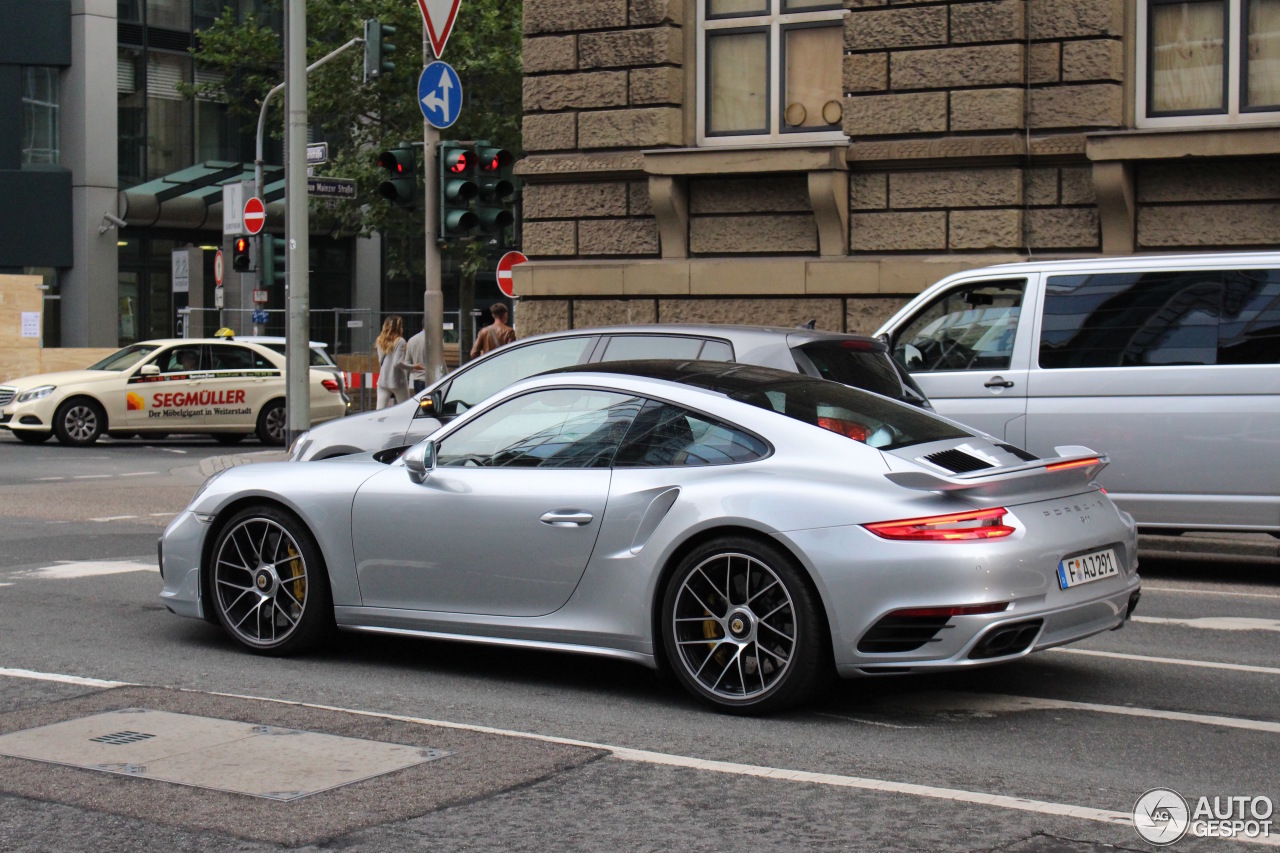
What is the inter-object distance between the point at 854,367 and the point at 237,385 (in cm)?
1662

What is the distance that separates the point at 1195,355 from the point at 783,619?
4908mm

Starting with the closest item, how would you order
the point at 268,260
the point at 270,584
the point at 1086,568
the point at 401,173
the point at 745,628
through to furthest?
the point at 745,628 < the point at 1086,568 < the point at 270,584 < the point at 401,173 < the point at 268,260

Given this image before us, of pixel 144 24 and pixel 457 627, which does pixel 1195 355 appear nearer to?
pixel 457 627

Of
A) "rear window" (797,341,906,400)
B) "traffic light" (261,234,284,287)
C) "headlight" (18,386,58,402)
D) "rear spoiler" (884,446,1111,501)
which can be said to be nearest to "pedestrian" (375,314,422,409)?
"traffic light" (261,234,284,287)

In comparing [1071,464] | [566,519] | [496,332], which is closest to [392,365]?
[496,332]

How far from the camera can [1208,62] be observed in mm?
15570

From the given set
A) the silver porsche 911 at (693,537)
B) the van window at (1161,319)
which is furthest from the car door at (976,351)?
the silver porsche 911 at (693,537)

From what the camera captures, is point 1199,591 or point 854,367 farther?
point 1199,591

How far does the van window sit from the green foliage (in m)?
32.2

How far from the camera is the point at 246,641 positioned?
24.6 ft

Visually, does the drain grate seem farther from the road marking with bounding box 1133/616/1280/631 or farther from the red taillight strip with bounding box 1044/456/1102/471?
the road marking with bounding box 1133/616/1280/631

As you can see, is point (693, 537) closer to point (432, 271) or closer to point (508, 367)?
point (508, 367)

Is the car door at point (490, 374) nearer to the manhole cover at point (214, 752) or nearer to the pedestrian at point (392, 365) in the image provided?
the manhole cover at point (214, 752)

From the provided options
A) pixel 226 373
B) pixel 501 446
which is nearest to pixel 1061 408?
pixel 501 446
